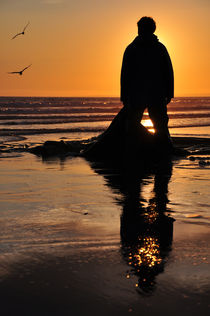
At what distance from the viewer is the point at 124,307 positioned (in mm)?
2586

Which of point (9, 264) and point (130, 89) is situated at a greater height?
point (130, 89)

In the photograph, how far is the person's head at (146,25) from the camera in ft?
27.2

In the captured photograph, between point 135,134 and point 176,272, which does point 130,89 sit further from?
point 176,272

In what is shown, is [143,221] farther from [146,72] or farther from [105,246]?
[146,72]

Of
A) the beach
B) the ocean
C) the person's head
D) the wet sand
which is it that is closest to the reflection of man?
the person's head

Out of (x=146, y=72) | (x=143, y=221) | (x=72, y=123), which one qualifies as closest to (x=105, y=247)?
(x=143, y=221)

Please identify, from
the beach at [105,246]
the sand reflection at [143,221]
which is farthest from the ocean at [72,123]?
the beach at [105,246]

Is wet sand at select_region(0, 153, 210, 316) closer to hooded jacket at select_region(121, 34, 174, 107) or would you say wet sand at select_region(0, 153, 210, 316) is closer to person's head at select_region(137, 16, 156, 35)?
hooded jacket at select_region(121, 34, 174, 107)

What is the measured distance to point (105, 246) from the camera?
3549 millimetres

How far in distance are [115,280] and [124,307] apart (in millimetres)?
346

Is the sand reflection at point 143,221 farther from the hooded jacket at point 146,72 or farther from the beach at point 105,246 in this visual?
the hooded jacket at point 146,72

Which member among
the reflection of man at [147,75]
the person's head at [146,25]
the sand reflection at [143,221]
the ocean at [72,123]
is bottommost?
the ocean at [72,123]

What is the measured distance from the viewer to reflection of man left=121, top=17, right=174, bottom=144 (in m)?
8.43

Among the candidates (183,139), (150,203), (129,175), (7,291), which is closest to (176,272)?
(7,291)
